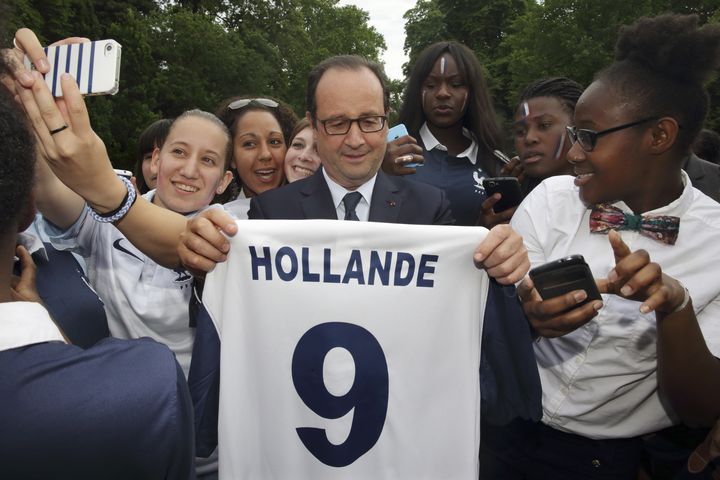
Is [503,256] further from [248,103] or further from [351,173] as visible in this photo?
[248,103]

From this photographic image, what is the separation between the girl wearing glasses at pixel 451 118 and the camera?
3.98 metres

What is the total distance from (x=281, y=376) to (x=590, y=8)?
2641cm

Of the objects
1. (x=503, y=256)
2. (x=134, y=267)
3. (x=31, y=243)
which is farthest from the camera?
(x=134, y=267)

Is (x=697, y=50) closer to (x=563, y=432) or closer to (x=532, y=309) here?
(x=532, y=309)

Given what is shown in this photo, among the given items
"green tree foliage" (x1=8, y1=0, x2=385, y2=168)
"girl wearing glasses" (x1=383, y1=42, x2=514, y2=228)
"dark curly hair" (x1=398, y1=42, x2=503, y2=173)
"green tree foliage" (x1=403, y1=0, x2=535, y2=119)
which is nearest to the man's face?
"girl wearing glasses" (x1=383, y1=42, x2=514, y2=228)

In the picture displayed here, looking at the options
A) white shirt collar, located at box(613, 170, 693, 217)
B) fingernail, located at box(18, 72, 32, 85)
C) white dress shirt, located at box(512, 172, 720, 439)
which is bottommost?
white dress shirt, located at box(512, 172, 720, 439)

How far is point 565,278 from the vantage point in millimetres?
1768

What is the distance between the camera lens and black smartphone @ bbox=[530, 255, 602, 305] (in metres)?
1.75

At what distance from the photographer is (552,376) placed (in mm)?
2338

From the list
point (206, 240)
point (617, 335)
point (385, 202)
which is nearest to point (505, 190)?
point (385, 202)

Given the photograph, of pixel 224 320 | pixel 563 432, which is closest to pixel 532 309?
pixel 563 432

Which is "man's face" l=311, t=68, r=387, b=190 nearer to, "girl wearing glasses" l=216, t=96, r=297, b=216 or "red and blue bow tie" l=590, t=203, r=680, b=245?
"red and blue bow tie" l=590, t=203, r=680, b=245

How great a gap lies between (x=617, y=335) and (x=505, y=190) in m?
1.36

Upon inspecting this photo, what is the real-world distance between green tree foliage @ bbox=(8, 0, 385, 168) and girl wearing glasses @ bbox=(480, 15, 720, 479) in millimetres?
17651
